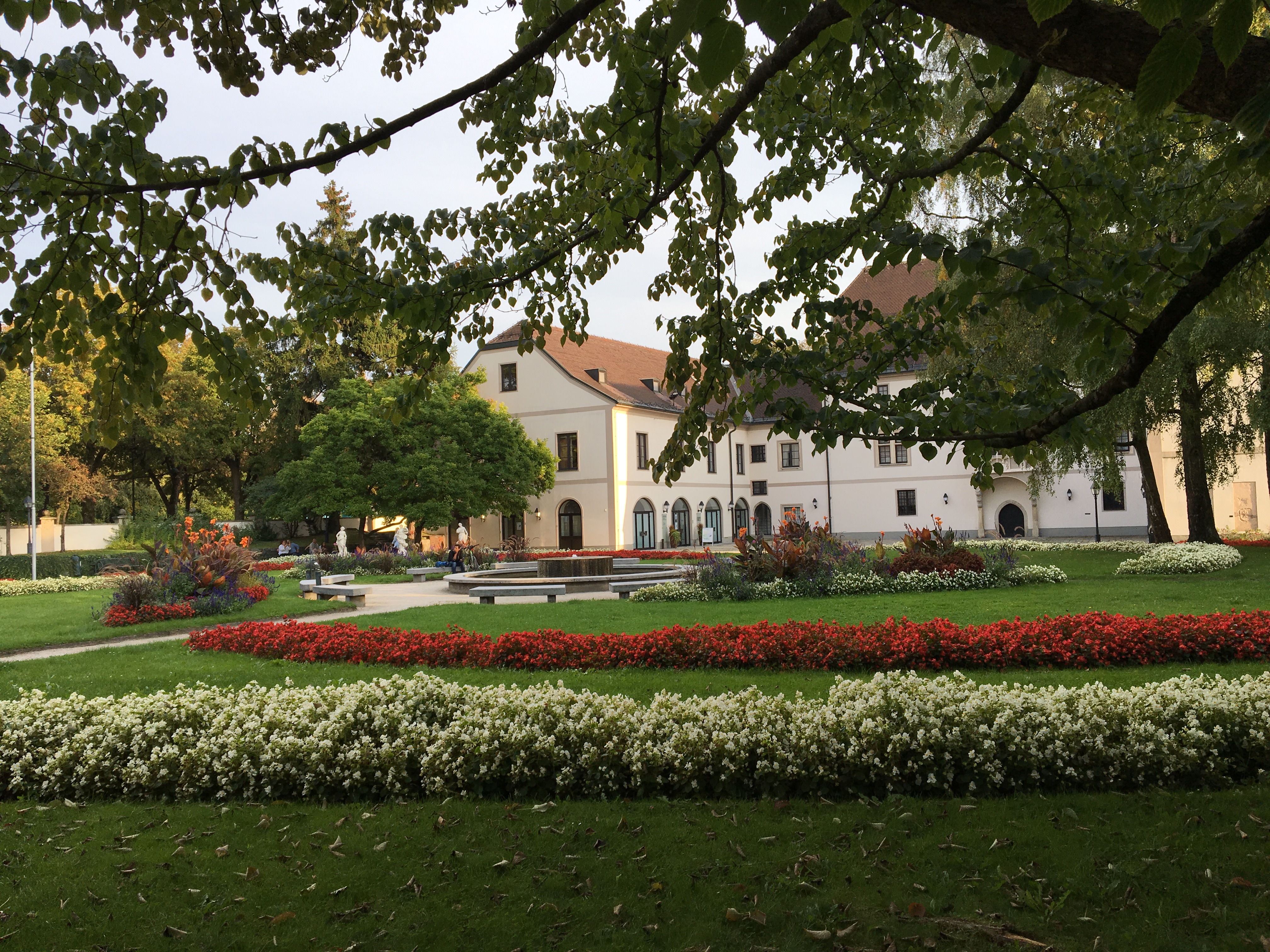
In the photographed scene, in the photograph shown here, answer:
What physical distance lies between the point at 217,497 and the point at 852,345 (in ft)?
184

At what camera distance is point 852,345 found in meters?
6.11

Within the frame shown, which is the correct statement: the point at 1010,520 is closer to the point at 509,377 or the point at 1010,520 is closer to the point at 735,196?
the point at 509,377

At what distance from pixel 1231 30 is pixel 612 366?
144 ft

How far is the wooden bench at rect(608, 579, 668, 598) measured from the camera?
1828 cm

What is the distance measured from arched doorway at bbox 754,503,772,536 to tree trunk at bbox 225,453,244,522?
26.9 m

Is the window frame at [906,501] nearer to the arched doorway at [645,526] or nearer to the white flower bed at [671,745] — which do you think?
the arched doorway at [645,526]

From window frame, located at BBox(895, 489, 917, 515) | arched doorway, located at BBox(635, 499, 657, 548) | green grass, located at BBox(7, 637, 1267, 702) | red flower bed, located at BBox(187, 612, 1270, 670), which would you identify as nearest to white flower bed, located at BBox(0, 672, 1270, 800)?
green grass, located at BBox(7, 637, 1267, 702)

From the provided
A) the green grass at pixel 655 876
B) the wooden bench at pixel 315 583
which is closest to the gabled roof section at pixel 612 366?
the wooden bench at pixel 315 583

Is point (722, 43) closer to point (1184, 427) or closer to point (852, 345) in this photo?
point (852, 345)

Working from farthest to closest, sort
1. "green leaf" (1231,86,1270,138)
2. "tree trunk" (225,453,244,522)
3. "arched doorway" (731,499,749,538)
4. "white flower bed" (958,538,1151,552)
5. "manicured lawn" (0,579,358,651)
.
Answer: "arched doorway" (731,499,749,538) < "tree trunk" (225,453,244,522) < "white flower bed" (958,538,1151,552) < "manicured lawn" (0,579,358,651) < "green leaf" (1231,86,1270,138)

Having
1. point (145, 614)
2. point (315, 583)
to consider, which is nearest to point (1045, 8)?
point (145, 614)

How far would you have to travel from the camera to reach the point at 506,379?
43.6m

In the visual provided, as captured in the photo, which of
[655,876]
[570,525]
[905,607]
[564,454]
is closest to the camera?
[655,876]

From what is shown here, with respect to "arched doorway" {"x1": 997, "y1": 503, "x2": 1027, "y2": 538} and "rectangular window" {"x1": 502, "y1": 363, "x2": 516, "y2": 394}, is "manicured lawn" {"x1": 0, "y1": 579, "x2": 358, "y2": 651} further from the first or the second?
"arched doorway" {"x1": 997, "y1": 503, "x2": 1027, "y2": 538}
